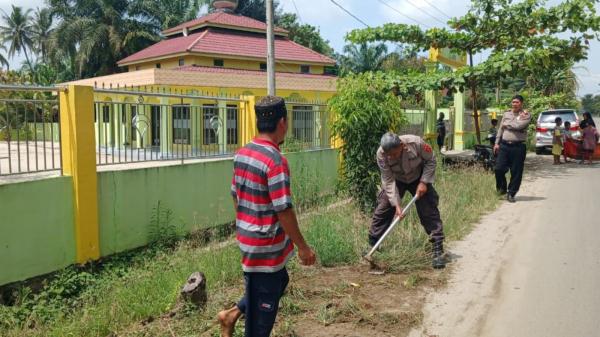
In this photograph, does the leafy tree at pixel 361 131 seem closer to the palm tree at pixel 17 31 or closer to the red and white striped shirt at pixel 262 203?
the red and white striped shirt at pixel 262 203

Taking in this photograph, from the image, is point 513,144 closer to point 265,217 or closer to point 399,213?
point 399,213

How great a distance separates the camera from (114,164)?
6586mm

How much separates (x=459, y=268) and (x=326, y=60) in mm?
22368

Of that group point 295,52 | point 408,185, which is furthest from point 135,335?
point 295,52

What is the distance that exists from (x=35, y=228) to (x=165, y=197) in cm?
195

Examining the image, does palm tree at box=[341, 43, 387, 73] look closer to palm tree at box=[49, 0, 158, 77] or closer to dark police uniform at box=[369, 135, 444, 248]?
palm tree at box=[49, 0, 158, 77]

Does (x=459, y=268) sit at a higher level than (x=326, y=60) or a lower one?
lower

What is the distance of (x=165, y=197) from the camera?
7.23 meters

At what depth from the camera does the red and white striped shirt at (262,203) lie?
283cm

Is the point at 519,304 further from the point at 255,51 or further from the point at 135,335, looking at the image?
the point at 255,51

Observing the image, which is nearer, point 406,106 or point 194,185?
point 194,185

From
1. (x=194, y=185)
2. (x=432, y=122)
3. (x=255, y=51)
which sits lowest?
(x=194, y=185)

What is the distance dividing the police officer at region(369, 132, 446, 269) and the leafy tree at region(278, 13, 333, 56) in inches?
1371

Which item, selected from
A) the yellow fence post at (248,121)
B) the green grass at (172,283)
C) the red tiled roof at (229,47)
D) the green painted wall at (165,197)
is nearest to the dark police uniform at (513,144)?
the green grass at (172,283)
